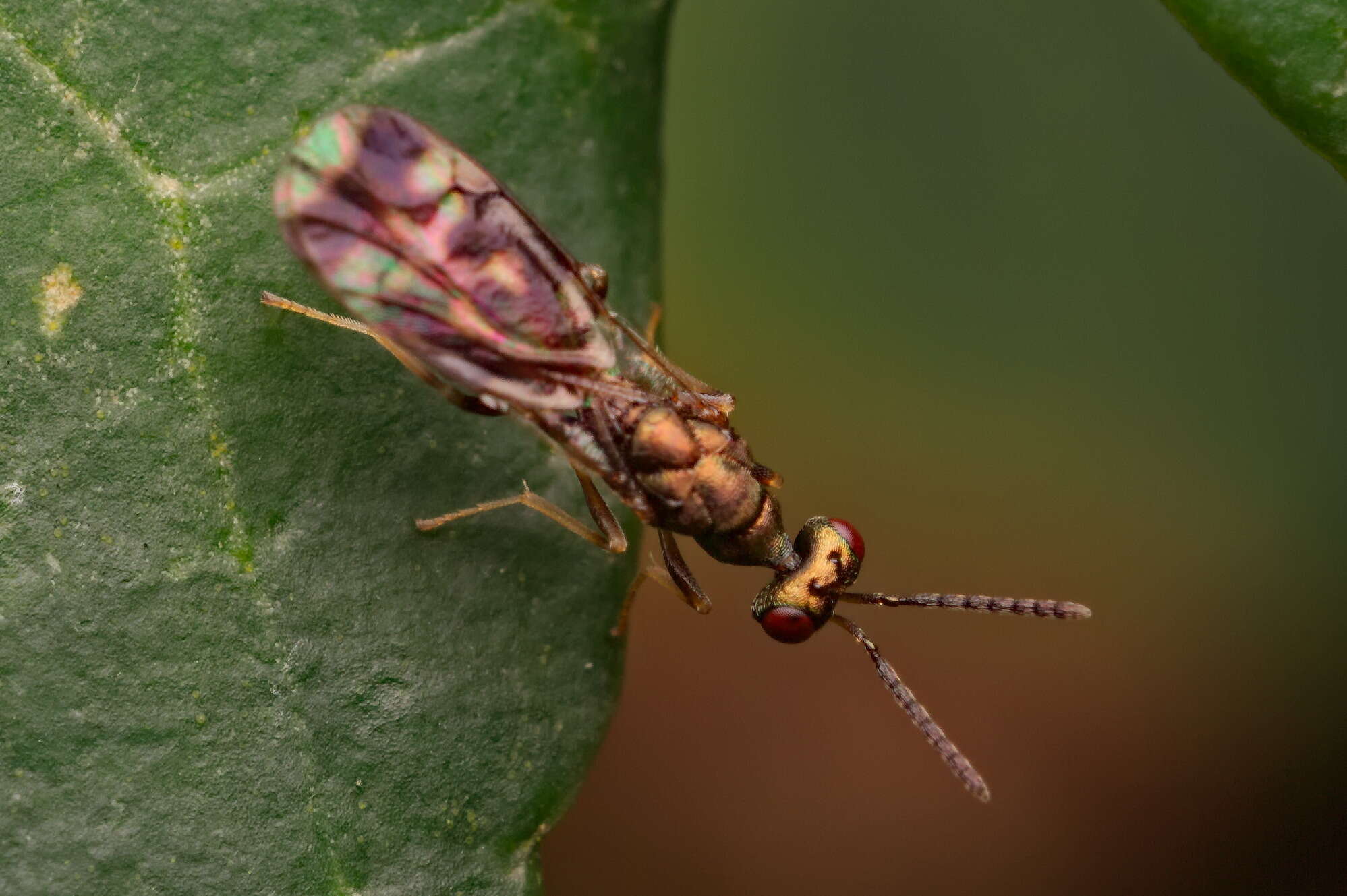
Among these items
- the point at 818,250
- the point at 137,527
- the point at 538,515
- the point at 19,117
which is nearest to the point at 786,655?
the point at 818,250

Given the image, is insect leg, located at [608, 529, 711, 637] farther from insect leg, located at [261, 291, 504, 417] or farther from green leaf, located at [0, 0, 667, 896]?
insect leg, located at [261, 291, 504, 417]

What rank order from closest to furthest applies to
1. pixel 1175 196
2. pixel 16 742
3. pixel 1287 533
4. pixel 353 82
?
1. pixel 16 742
2. pixel 353 82
3. pixel 1175 196
4. pixel 1287 533

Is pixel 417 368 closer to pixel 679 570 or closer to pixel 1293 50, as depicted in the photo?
pixel 679 570

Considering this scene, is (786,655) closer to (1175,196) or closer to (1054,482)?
(1054,482)

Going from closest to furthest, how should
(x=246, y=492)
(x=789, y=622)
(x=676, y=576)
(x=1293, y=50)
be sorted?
(x=1293, y=50), (x=246, y=492), (x=789, y=622), (x=676, y=576)

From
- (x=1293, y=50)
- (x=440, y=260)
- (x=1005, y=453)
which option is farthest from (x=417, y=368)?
(x=1005, y=453)

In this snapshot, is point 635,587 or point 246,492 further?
point 635,587
